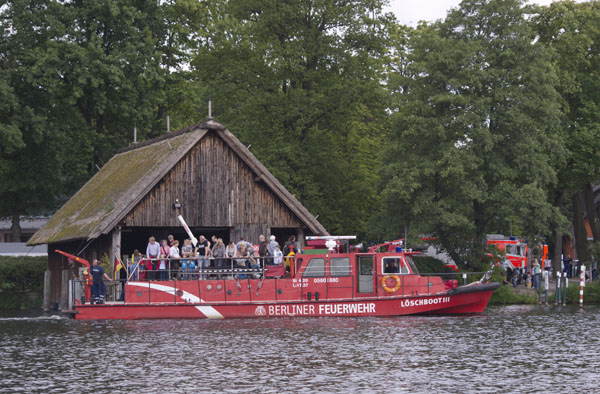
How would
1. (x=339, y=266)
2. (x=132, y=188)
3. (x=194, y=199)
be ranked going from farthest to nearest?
(x=194, y=199)
(x=132, y=188)
(x=339, y=266)

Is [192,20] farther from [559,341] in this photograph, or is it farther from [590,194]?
[559,341]

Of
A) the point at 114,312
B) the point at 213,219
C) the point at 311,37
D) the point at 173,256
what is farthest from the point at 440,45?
the point at 114,312

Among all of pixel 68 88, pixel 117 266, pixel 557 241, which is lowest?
pixel 117 266

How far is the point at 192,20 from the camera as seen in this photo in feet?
172

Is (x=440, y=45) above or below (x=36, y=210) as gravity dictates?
above

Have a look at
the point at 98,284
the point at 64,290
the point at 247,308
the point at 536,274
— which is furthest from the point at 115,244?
the point at 536,274

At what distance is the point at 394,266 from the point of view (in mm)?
32625

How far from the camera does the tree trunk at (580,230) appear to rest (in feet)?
175

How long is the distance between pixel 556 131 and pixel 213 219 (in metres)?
20.3

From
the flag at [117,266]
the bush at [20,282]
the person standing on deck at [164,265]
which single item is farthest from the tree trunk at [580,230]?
the bush at [20,282]

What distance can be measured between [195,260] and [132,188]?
529 cm

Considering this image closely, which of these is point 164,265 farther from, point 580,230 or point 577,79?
point 580,230

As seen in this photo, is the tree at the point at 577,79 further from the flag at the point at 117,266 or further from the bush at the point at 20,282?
the bush at the point at 20,282

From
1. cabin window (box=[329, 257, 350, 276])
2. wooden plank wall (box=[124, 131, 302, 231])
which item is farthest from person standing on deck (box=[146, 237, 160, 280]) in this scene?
cabin window (box=[329, 257, 350, 276])
